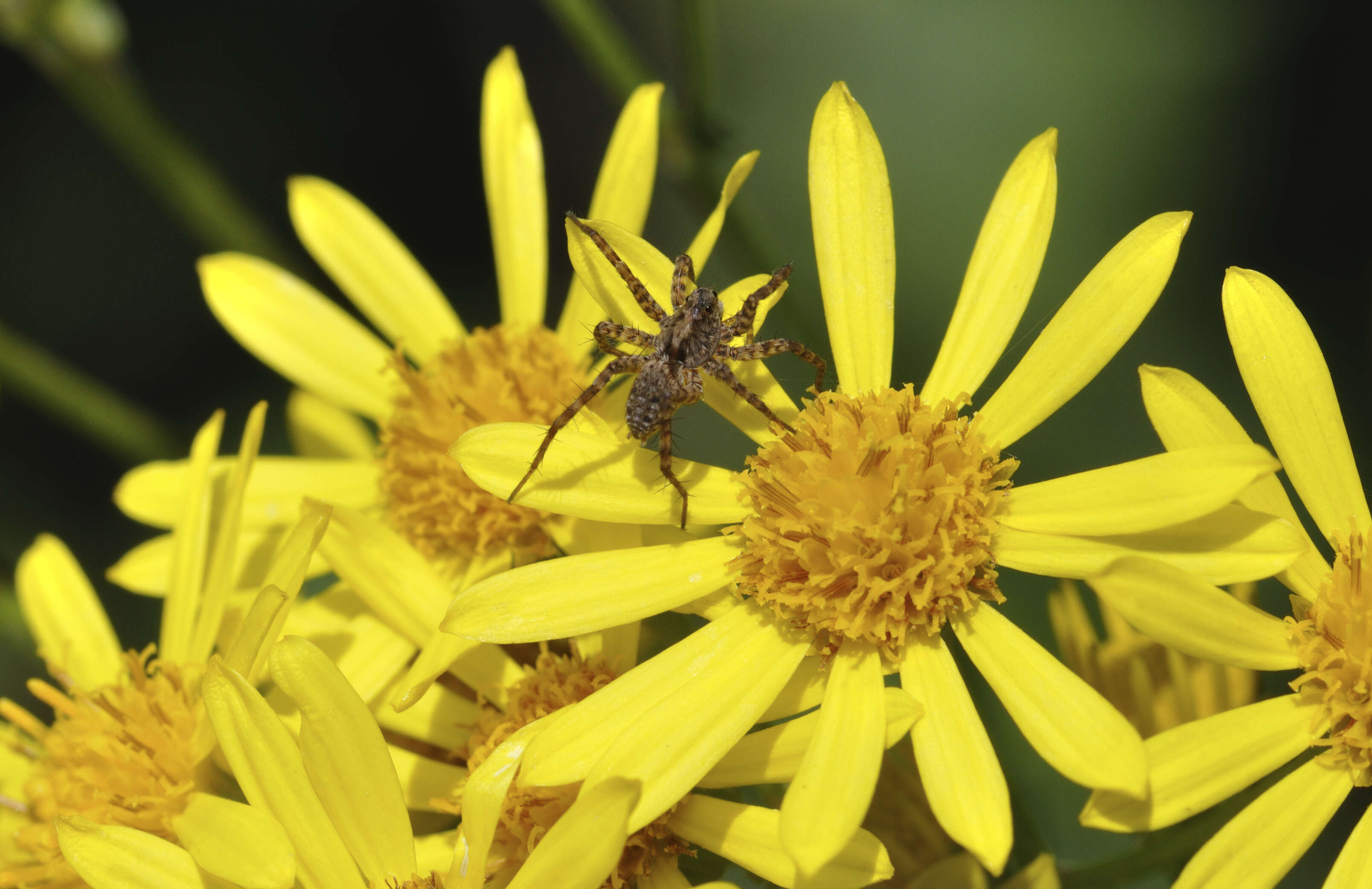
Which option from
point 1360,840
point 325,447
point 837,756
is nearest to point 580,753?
point 837,756

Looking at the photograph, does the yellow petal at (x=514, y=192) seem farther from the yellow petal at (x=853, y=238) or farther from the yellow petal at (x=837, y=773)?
the yellow petal at (x=837, y=773)

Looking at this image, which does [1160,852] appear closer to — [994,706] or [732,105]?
[994,706]

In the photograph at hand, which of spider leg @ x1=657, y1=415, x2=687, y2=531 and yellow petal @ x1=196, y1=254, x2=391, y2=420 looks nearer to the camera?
spider leg @ x1=657, y1=415, x2=687, y2=531

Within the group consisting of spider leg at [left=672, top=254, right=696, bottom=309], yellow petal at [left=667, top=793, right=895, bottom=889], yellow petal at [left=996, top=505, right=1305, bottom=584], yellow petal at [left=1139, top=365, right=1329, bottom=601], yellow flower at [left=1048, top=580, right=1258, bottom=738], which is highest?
spider leg at [left=672, top=254, right=696, bottom=309]

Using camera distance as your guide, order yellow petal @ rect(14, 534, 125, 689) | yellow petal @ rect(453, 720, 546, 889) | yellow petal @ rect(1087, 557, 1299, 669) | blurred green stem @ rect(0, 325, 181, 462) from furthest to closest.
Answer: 1. blurred green stem @ rect(0, 325, 181, 462)
2. yellow petal @ rect(14, 534, 125, 689)
3. yellow petal @ rect(453, 720, 546, 889)
4. yellow petal @ rect(1087, 557, 1299, 669)

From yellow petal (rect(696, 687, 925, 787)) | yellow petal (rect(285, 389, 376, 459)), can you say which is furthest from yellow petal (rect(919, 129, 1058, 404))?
yellow petal (rect(285, 389, 376, 459))

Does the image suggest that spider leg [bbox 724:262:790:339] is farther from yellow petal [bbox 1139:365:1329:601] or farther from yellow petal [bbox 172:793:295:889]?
yellow petal [bbox 172:793:295:889]
